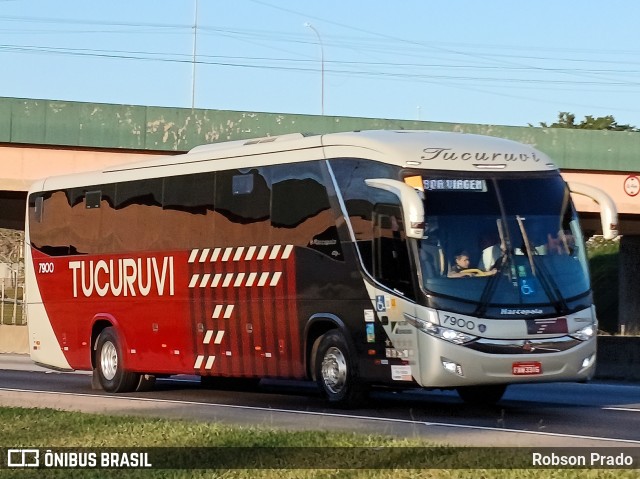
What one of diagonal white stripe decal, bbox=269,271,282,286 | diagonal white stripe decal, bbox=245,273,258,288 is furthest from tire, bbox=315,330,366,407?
diagonal white stripe decal, bbox=245,273,258,288

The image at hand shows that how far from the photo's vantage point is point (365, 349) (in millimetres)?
17922

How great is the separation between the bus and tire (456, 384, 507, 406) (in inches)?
1.2

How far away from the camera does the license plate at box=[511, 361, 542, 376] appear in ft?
55.2

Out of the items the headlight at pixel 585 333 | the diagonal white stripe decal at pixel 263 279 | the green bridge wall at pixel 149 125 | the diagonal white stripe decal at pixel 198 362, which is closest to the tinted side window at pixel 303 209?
the diagonal white stripe decal at pixel 263 279

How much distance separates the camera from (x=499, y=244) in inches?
682

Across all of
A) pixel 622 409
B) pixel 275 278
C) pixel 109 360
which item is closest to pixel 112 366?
pixel 109 360

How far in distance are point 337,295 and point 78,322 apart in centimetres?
742

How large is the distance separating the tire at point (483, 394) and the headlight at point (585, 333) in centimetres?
217

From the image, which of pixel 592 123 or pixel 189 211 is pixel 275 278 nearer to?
pixel 189 211

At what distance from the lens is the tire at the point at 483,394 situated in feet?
63.9

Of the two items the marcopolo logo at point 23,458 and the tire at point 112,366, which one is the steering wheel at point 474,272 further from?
the tire at point 112,366

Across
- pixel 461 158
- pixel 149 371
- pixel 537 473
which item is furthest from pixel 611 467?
pixel 149 371

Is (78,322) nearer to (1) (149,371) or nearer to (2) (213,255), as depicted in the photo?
(1) (149,371)

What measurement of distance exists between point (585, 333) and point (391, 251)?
Answer: 2.51 metres
